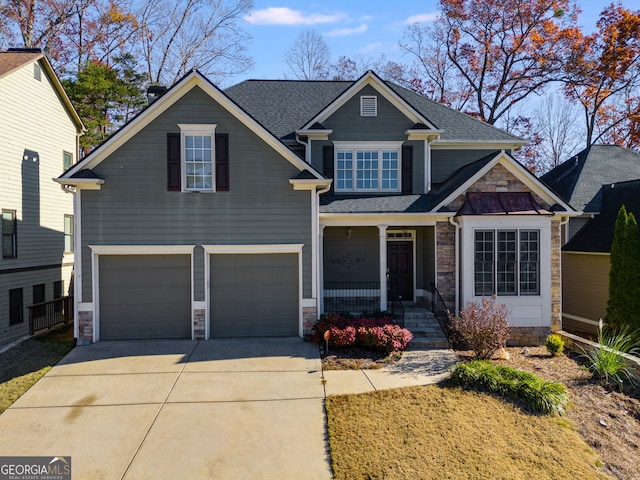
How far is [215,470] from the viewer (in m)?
5.61

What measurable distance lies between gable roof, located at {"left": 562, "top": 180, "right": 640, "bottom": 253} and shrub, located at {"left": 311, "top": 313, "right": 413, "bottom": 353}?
837 cm

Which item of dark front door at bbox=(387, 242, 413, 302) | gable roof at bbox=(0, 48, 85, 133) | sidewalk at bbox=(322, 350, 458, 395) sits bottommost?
sidewalk at bbox=(322, 350, 458, 395)

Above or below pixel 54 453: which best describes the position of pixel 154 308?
above

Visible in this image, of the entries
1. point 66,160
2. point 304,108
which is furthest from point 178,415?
point 66,160

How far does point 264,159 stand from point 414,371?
22.3ft

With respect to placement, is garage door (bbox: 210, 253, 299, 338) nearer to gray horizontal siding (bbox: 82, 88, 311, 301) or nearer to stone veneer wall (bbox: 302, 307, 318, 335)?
stone veneer wall (bbox: 302, 307, 318, 335)

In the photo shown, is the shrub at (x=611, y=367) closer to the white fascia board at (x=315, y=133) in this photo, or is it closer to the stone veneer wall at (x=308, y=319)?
the stone veneer wall at (x=308, y=319)

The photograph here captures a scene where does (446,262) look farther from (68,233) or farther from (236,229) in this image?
(68,233)

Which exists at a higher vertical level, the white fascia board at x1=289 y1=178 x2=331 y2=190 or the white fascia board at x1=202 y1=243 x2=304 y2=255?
the white fascia board at x1=289 y1=178 x2=331 y2=190

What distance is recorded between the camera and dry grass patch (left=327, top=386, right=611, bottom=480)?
5.61 metres

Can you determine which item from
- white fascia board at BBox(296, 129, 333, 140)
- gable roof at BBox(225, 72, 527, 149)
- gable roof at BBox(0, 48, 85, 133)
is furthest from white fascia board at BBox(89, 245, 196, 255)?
gable roof at BBox(0, 48, 85, 133)

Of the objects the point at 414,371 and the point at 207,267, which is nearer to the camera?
the point at 414,371

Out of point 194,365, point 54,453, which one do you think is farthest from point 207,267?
point 54,453

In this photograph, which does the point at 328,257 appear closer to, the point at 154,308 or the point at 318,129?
the point at 318,129
